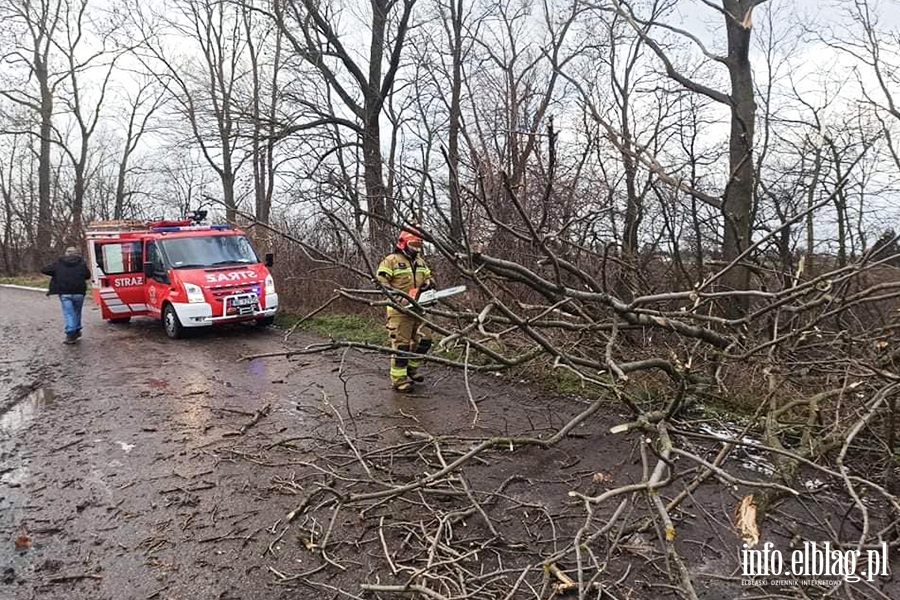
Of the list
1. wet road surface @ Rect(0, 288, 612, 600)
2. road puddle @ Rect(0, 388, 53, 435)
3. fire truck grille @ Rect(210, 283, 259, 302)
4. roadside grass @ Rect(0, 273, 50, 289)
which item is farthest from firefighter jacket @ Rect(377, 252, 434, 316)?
roadside grass @ Rect(0, 273, 50, 289)

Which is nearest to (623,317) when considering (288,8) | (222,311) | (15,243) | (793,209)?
(793,209)

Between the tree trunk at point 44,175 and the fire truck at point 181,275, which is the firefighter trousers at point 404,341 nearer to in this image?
the fire truck at point 181,275

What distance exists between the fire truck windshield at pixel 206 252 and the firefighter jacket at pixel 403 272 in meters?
5.49

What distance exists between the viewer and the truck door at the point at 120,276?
447 inches

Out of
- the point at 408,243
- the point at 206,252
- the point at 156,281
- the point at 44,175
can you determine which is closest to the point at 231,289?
the point at 206,252

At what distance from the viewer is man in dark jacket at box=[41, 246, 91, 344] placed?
10.1 meters

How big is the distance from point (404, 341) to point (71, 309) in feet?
23.7

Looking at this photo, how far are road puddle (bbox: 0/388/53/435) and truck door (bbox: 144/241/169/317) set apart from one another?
3640 millimetres

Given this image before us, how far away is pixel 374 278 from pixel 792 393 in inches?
131

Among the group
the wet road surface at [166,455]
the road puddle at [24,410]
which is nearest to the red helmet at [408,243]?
the wet road surface at [166,455]

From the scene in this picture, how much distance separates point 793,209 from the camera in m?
7.94

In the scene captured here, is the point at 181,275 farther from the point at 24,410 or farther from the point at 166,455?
the point at 166,455

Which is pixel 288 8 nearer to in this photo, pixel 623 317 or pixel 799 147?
pixel 799 147

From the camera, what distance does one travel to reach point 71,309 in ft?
33.9
